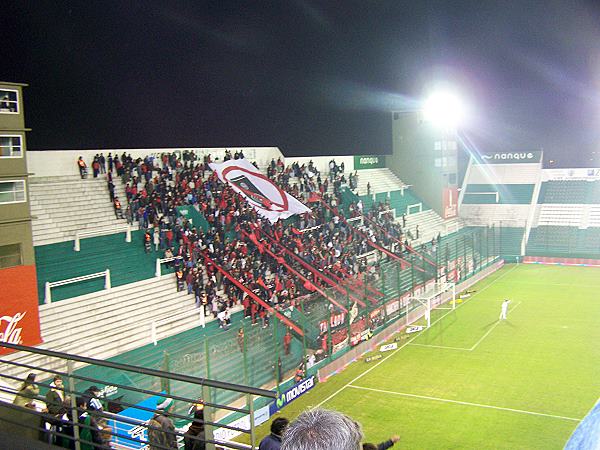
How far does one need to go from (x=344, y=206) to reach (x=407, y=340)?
37.9ft

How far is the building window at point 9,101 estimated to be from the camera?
1551 cm

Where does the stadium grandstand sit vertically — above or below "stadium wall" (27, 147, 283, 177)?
below

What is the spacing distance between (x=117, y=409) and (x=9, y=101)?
30.9 ft

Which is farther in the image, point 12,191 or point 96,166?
point 96,166

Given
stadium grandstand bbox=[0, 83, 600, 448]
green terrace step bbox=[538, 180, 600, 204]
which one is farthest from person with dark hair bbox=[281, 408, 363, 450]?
green terrace step bbox=[538, 180, 600, 204]

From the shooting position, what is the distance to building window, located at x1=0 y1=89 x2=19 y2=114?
15508 mm

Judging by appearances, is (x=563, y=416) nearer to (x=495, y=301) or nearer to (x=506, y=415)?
(x=506, y=415)

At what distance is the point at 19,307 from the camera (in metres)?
15.0

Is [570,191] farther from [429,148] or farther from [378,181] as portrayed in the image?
[378,181]

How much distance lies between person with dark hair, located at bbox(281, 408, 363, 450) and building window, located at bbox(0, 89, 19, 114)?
15752 millimetres

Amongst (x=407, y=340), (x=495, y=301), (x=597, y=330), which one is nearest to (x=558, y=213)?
(x=495, y=301)

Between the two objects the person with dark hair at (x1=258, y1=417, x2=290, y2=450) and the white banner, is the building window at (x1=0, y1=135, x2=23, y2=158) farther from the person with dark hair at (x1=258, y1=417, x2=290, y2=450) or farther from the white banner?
the person with dark hair at (x1=258, y1=417, x2=290, y2=450)

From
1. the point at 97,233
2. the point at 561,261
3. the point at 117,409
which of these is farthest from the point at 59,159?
the point at 561,261

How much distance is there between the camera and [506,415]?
14898 millimetres
